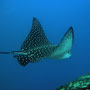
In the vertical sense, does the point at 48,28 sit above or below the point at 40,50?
above

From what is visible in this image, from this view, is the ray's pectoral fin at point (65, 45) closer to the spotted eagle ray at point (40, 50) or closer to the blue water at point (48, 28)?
the spotted eagle ray at point (40, 50)

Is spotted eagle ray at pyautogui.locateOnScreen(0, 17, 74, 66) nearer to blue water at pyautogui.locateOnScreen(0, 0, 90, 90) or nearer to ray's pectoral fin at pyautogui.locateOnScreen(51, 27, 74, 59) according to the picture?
ray's pectoral fin at pyautogui.locateOnScreen(51, 27, 74, 59)

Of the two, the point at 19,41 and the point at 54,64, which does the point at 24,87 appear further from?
the point at 19,41

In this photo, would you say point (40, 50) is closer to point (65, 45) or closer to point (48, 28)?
point (65, 45)

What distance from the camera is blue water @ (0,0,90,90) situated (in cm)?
637

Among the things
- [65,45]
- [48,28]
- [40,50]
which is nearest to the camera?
[65,45]

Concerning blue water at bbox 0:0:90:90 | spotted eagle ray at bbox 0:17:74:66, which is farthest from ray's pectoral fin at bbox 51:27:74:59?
blue water at bbox 0:0:90:90

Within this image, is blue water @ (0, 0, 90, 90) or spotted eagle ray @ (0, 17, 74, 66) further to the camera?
blue water @ (0, 0, 90, 90)

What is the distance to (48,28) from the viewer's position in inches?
254

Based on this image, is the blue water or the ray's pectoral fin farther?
the blue water

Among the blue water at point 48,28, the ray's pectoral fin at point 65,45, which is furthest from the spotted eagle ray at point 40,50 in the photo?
the blue water at point 48,28

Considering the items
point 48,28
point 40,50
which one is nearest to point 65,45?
point 40,50

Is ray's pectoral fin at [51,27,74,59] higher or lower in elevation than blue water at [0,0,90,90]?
lower

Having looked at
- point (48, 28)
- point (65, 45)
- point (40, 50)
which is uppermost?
point (48, 28)
